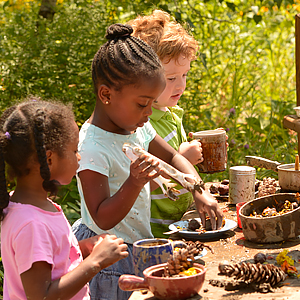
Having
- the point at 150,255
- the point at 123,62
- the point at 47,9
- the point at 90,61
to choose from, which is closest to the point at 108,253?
the point at 150,255

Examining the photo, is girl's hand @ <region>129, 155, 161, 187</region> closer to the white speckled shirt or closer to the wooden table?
the white speckled shirt

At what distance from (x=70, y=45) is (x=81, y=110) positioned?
614 mm

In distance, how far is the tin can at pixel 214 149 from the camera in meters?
2.35

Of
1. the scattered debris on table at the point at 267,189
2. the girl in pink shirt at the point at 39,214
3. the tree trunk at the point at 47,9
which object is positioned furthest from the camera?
the tree trunk at the point at 47,9

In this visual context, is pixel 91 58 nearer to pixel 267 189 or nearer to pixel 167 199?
pixel 167 199

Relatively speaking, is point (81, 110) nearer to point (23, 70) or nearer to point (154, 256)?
Answer: point (23, 70)

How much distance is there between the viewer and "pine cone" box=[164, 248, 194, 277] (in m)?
1.38

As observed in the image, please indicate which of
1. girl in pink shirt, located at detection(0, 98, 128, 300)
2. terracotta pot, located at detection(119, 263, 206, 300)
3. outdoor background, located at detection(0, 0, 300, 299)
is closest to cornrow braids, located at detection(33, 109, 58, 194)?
girl in pink shirt, located at detection(0, 98, 128, 300)

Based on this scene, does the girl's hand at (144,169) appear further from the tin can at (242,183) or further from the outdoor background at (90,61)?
the outdoor background at (90,61)

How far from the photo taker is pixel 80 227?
2.08m

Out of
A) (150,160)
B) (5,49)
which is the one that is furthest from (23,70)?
(150,160)

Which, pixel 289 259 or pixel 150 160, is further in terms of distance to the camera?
pixel 150 160

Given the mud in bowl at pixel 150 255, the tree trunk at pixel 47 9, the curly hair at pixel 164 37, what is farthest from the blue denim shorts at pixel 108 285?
the tree trunk at pixel 47 9

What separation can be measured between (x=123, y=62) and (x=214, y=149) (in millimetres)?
744
